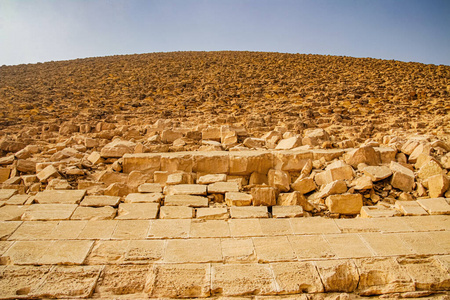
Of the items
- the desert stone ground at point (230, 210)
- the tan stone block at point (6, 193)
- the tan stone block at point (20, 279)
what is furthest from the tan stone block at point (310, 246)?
the tan stone block at point (6, 193)

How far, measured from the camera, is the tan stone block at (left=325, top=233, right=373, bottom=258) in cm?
251

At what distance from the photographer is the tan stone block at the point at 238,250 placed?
249 cm

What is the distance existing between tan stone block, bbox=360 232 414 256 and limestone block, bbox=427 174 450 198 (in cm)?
107

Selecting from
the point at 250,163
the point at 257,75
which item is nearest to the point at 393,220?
the point at 250,163

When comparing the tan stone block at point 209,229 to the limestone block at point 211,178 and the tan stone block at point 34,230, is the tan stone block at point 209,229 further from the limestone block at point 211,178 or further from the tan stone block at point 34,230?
the tan stone block at point 34,230

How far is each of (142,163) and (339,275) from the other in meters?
3.00

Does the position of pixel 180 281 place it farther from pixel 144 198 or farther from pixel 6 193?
pixel 6 193

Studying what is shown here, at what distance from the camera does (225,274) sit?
231cm

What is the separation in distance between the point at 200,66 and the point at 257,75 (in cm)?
430

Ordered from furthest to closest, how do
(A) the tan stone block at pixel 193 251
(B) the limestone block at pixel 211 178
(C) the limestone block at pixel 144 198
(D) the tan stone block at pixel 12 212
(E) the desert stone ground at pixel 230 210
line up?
(B) the limestone block at pixel 211 178
(C) the limestone block at pixel 144 198
(D) the tan stone block at pixel 12 212
(A) the tan stone block at pixel 193 251
(E) the desert stone ground at pixel 230 210

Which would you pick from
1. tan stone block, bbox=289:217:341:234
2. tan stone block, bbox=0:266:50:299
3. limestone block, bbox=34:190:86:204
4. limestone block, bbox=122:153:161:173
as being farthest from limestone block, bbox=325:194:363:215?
limestone block, bbox=34:190:86:204

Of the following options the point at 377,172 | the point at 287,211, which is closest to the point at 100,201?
the point at 287,211

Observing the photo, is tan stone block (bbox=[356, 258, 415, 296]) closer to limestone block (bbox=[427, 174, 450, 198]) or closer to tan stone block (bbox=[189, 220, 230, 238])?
tan stone block (bbox=[189, 220, 230, 238])

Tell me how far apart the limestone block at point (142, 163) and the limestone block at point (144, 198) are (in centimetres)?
56
